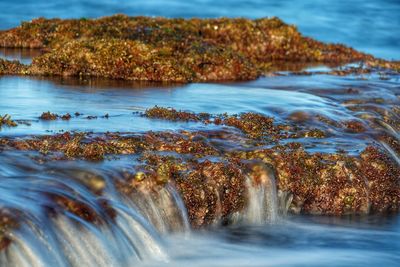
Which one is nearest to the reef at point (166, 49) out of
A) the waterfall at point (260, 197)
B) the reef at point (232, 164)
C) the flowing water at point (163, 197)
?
the flowing water at point (163, 197)

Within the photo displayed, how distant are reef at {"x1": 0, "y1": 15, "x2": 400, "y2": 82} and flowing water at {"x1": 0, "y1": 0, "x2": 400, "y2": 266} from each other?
907 mm

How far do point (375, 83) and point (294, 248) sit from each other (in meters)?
10.5

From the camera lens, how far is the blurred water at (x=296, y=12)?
44062 millimetres

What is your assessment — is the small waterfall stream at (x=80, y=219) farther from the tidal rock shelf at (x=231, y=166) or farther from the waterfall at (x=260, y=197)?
the waterfall at (x=260, y=197)

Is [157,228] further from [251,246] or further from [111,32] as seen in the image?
[111,32]

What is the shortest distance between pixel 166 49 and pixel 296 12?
37618 mm

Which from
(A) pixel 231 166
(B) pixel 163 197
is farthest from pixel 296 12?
(B) pixel 163 197

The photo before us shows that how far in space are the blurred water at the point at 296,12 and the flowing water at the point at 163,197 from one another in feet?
82.7

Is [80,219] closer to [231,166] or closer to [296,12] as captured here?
[231,166]

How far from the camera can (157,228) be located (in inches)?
357

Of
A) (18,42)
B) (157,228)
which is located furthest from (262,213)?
(18,42)

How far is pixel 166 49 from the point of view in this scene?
1848cm

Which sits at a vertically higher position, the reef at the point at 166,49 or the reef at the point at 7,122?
the reef at the point at 166,49

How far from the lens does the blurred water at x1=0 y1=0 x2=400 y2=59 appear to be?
145 ft
